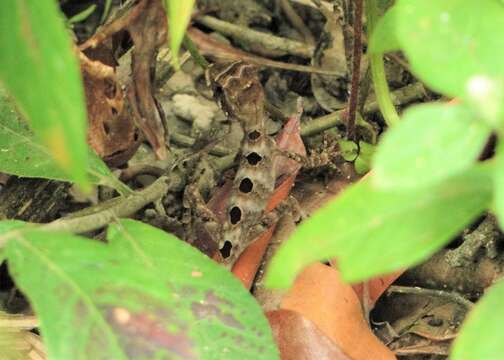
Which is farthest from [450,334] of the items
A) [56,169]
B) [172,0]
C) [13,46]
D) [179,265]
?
[13,46]

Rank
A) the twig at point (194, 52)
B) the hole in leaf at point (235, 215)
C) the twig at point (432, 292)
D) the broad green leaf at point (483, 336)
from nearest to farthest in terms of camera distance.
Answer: the broad green leaf at point (483, 336) < the twig at point (432, 292) < the hole in leaf at point (235, 215) < the twig at point (194, 52)

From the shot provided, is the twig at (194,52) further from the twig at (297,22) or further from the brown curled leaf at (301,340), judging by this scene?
the brown curled leaf at (301,340)

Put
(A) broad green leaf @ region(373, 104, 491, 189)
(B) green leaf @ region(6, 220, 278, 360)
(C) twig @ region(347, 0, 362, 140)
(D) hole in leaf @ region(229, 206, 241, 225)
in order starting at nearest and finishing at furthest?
1. (A) broad green leaf @ region(373, 104, 491, 189)
2. (B) green leaf @ region(6, 220, 278, 360)
3. (C) twig @ region(347, 0, 362, 140)
4. (D) hole in leaf @ region(229, 206, 241, 225)

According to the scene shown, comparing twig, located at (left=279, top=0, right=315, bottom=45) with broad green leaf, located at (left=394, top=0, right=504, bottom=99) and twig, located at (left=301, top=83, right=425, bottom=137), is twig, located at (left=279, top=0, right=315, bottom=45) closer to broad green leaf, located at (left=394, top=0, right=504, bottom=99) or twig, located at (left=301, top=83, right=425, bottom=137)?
twig, located at (left=301, top=83, right=425, bottom=137)

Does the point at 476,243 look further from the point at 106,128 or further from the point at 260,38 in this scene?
the point at 260,38

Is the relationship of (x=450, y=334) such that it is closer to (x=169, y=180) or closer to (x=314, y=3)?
(x=169, y=180)

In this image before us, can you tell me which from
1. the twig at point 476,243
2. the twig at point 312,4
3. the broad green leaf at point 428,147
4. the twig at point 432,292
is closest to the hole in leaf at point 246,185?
the twig at point 432,292

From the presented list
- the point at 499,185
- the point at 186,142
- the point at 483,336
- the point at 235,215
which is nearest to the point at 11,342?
the point at 235,215

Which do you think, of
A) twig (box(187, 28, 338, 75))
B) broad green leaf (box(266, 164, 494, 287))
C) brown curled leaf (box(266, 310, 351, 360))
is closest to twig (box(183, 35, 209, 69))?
twig (box(187, 28, 338, 75))

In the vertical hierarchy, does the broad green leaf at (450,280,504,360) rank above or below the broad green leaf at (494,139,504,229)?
below
